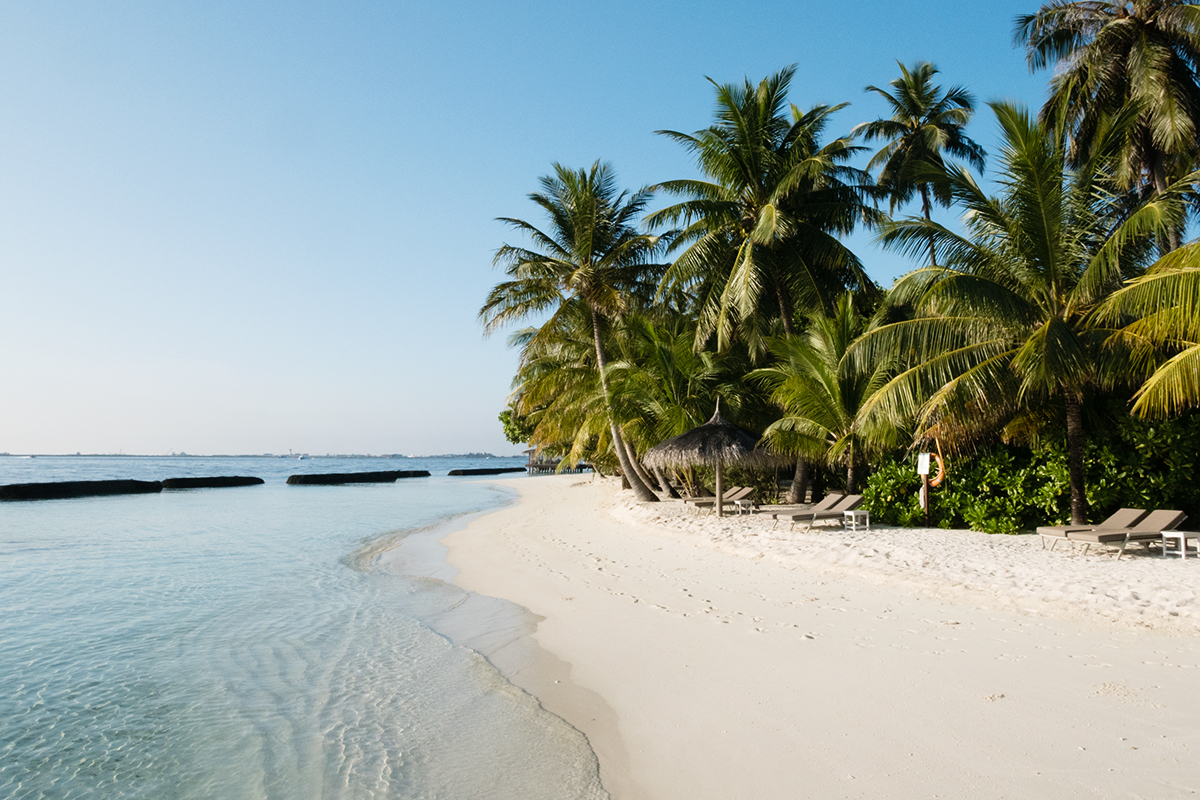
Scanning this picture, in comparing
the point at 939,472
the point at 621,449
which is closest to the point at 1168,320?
the point at 939,472

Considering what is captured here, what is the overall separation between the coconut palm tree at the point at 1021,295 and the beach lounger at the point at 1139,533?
1.13 m

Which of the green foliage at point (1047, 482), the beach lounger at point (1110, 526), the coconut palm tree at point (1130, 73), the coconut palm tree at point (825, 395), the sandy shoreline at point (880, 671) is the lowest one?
the sandy shoreline at point (880, 671)

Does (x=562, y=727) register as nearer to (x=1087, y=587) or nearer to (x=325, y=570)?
(x=1087, y=587)

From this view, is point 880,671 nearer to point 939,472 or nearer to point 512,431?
point 939,472

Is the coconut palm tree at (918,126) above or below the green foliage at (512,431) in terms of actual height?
above

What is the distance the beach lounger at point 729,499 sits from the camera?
14465 millimetres

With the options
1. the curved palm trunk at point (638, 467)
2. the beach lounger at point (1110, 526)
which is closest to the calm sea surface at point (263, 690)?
the beach lounger at point (1110, 526)

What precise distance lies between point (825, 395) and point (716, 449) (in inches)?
101

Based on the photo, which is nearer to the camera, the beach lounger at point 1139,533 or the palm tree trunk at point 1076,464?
the beach lounger at point 1139,533

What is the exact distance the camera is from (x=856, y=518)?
11.8 m

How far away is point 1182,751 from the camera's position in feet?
11.3

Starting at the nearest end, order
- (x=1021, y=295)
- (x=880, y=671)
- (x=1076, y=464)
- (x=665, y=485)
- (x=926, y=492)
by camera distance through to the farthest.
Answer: (x=880, y=671) < (x=1076, y=464) < (x=1021, y=295) < (x=926, y=492) < (x=665, y=485)

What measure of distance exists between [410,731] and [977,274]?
10.1 metres

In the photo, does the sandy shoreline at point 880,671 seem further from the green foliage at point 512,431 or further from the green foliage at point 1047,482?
the green foliage at point 512,431
